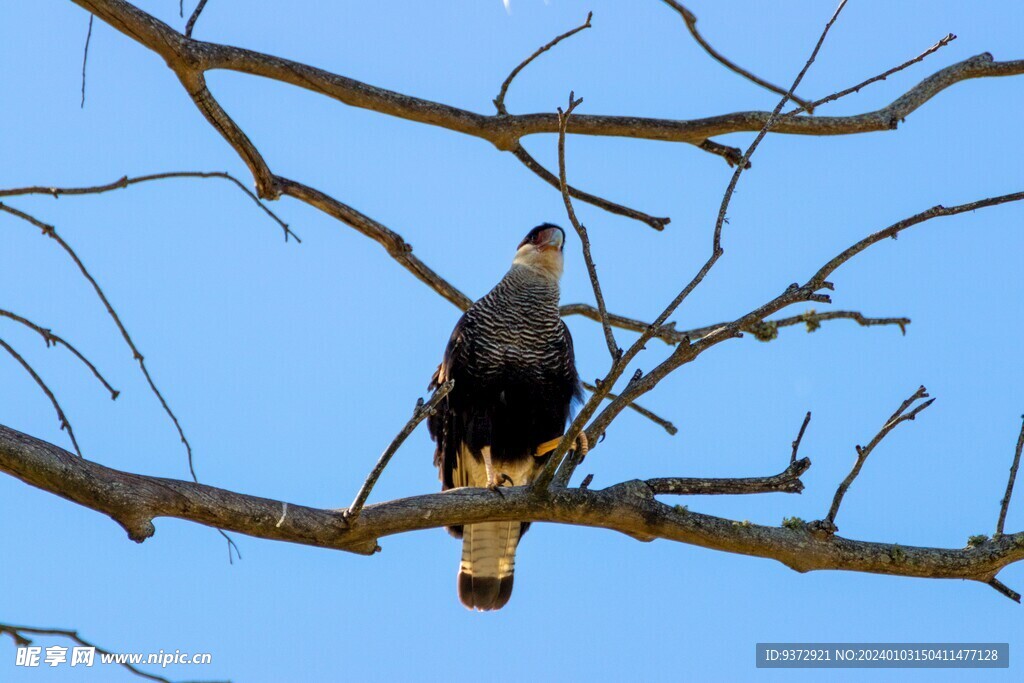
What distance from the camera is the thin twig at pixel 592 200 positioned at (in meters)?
5.13

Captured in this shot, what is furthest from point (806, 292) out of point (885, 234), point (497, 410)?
point (497, 410)

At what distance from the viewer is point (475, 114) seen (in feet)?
16.2

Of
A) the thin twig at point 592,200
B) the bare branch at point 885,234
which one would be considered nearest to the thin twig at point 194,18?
the thin twig at point 592,200

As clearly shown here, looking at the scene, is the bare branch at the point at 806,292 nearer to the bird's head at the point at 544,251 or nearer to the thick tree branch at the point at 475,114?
the thick tree branch at the point at 475,114

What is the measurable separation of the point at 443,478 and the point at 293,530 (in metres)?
2.54

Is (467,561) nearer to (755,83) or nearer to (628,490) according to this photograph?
(628,490)

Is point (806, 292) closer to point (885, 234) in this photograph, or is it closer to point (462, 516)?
point (885, 234)

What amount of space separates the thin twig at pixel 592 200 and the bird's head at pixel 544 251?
1510 mm

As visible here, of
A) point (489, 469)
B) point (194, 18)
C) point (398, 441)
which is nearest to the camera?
point (398, 441)

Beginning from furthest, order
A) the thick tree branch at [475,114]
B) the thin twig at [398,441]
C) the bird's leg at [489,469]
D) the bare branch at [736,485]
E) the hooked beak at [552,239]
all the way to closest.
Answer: the hooked beak at [552,239] < the bird's leg at [489,469] < the thick tree branch at [475,114] < the bare branch at [736,485] < the thin twig at [398,441]

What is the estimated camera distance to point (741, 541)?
393cm

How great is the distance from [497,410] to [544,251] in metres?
1.34

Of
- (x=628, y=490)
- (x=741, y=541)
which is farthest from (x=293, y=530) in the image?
(x=741, y=541)

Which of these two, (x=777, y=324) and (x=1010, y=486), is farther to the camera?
(x=777, y=324)
